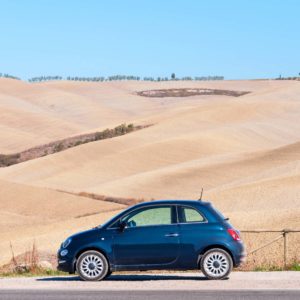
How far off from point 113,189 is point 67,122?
91.3 m

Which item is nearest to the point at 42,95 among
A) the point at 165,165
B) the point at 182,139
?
the point at 182,139

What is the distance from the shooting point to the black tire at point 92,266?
17938 mm

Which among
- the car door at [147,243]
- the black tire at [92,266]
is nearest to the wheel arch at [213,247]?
the car door at [147,243]

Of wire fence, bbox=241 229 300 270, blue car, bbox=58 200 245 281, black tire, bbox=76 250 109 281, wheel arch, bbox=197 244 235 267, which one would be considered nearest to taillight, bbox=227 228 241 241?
blue car, bbox=58 200 245 281

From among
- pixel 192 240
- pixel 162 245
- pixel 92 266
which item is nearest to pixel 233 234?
pixel 192 240

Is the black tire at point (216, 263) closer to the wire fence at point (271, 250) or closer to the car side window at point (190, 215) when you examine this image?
the car side window at point (190, 215)

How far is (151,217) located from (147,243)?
670mm

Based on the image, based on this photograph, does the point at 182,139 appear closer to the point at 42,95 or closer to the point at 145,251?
the point at 145,251

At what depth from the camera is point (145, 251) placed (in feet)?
58.6

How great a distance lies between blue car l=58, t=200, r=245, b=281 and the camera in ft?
58.3

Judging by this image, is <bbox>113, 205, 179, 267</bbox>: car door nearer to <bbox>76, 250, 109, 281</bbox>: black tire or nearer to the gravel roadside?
<bbox>76, 250, 109, 281</bbox>: black tire

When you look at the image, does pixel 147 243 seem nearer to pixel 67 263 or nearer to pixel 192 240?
pixel 192 240

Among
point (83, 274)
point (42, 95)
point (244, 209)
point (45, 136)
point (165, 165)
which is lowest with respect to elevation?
point (83, 274)

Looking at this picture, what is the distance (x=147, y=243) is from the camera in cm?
1784
